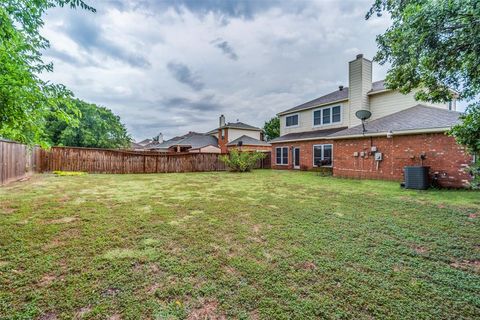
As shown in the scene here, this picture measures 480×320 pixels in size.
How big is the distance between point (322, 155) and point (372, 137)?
4.58 metres

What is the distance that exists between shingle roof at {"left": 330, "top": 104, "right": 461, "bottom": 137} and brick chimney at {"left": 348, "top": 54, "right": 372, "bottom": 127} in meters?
2.46

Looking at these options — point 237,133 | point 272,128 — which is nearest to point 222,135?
point 237,133

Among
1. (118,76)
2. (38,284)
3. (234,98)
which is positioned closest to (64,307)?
(38,284)

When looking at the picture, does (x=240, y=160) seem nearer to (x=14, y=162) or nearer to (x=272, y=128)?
(x=14, y=162)

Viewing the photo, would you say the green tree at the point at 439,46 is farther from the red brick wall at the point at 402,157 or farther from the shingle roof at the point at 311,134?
the shingle roof at the point at 311,134

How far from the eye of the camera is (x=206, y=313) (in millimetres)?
2000

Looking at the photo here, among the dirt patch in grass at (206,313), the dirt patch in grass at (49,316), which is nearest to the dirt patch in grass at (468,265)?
the dirt patch in grass at (206,313)

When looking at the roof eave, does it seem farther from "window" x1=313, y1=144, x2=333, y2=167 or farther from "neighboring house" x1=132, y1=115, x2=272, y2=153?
"neighboring house" x1=132, y1=115, x2=272, y2=153

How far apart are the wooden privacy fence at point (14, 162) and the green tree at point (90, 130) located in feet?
27.7

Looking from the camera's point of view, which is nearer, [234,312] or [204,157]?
[234,312]

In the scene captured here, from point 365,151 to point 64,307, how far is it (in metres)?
12.2

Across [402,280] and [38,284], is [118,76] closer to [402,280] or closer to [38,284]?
[38,284]

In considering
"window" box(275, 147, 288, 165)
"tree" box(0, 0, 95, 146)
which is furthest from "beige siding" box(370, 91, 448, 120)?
"tree" box(0, 0, 95, 146)

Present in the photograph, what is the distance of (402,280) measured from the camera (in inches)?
98.3
